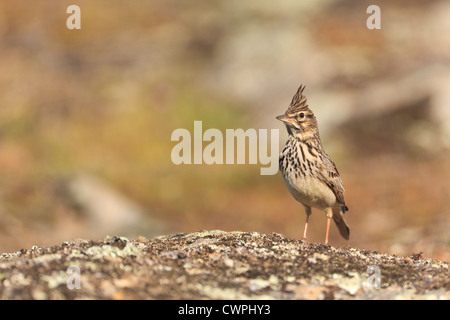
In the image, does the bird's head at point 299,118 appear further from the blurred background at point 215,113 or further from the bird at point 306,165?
the blurred background at point 215,113

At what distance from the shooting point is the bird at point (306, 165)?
11.4 meters

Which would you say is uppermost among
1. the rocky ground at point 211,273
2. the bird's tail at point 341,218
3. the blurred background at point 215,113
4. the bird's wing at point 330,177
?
the blurred background at point 215,113

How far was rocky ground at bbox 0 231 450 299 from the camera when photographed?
6.71 meters

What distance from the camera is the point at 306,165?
37.7 ft

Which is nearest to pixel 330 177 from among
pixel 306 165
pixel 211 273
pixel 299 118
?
pixel 306 165

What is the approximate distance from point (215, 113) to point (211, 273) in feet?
72.7

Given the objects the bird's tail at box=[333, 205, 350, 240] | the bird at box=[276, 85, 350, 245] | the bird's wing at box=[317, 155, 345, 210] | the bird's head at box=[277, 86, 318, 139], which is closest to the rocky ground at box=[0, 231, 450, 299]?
the bird at box=[276, 85, 350, 245]

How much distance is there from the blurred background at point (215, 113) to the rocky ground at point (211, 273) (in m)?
5.57

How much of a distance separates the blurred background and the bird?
2754mm

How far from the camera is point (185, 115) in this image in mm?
29391

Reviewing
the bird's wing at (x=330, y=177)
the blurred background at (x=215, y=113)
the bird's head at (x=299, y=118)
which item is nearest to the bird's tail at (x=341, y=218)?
the bird's wing at (x=330, y=177)

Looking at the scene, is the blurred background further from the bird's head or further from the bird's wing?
the bird's head

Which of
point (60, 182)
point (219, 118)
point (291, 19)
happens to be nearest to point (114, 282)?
point (60, 182)

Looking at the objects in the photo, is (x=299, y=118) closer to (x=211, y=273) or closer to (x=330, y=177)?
(x=330, y=177)
